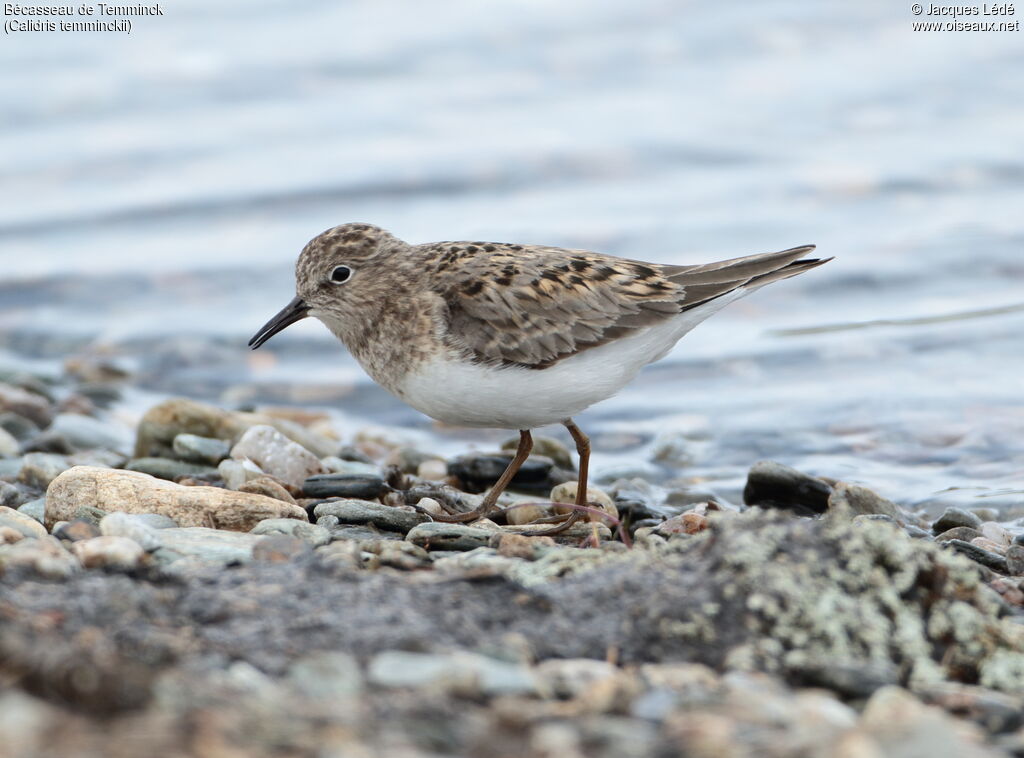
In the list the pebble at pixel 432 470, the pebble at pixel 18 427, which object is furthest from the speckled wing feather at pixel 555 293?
the pebble at pixel 18 427

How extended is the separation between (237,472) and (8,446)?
198 centimetres

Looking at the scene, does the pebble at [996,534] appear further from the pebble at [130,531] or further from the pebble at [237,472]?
the pebble at [130,531]

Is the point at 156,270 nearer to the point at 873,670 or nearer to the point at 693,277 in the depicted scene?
the point at 693,277

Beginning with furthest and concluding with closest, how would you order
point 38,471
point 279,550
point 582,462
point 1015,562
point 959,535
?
point 38,471
point 582,462
point 959,535
point 1015,562
point 279,550

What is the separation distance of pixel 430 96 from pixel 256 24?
3.35 m

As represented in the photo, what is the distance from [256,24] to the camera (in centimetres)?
1691

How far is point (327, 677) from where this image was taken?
3490 millimetres

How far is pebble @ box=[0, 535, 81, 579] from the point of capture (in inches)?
165

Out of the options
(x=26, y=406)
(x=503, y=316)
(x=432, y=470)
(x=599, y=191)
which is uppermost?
(x=599, y=191)

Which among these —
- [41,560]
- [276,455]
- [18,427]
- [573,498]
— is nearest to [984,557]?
[573,498]

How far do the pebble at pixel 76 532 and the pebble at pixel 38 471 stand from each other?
2.14 metres

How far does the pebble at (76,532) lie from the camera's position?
4.84 metres

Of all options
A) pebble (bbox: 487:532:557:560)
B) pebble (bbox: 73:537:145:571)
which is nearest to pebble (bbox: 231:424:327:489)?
pebble (bbox: 487:532:557:560)

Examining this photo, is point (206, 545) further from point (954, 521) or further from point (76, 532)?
point (954, 521)
